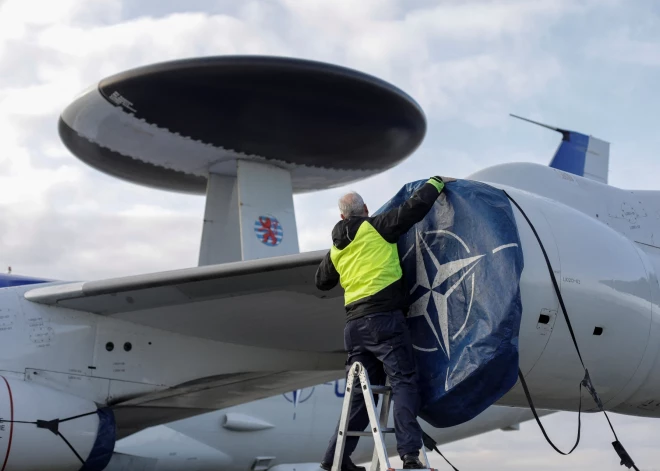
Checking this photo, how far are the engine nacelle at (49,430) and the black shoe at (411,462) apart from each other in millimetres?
3935

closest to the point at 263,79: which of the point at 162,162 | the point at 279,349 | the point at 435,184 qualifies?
the point at 162,162

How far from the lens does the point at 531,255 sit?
570 cm

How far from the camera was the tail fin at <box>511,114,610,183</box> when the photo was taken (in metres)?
14.6

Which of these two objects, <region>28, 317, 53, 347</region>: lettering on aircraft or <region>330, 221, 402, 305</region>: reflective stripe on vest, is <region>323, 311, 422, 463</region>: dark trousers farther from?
<region>28, 317, 53, 347</region>: lettering on aircraft

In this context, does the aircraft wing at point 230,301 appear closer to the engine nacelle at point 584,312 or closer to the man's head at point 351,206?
the man's head at point 351,206

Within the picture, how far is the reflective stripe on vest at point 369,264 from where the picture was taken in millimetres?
5426

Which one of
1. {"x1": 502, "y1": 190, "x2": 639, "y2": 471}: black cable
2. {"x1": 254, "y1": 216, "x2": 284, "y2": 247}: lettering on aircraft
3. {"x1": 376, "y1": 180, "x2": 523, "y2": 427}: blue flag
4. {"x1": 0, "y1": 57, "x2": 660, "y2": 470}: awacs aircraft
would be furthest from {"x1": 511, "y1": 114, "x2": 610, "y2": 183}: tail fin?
{"x1": 376, "y1": 180, "x2": 523, "y2": 427}: blue flag

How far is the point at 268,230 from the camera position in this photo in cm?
1738

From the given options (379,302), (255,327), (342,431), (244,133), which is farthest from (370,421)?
(244,133)

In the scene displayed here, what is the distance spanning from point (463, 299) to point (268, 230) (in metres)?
12.1

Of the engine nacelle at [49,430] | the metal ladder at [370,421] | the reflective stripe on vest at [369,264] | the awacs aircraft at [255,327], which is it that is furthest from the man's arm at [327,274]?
the engine nacelle at [49,430]

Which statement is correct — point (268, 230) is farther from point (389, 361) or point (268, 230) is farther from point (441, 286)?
point (389, 361)

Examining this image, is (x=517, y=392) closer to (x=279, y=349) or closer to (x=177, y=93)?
(x=279, y=349)

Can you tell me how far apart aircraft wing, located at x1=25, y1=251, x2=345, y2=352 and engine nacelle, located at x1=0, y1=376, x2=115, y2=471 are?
987mm
